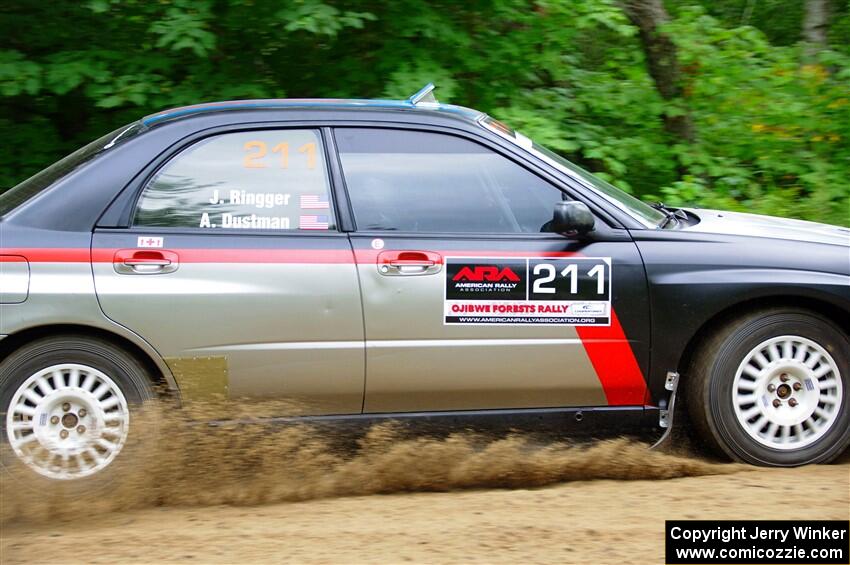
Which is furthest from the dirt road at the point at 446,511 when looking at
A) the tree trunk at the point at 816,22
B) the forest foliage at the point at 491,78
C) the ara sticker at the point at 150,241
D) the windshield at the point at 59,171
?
the tree trunk at the point at 816,22

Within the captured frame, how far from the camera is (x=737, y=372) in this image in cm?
455

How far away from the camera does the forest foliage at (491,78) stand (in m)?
7.04

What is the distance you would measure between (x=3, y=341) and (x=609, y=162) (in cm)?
483

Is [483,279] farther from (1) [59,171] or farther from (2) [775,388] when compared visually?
(1) [59,171]

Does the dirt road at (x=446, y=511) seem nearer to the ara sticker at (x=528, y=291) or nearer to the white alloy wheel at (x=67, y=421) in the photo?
the white alloy wheel at (x=67, y=421)

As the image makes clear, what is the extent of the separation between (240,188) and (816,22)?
24.3 feet

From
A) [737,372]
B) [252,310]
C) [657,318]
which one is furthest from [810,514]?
[252,310]

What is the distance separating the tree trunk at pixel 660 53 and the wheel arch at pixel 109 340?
5508 mm

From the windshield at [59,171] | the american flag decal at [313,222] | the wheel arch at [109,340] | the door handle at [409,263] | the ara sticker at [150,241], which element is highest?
the windshield at [59,171]

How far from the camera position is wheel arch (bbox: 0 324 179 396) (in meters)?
4.26

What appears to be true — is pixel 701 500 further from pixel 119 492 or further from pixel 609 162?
pixel 609 162

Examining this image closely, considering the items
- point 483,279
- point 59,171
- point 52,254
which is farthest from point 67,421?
point 483,279

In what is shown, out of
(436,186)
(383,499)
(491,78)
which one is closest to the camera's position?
(383,499)

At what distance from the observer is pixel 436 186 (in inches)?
182
